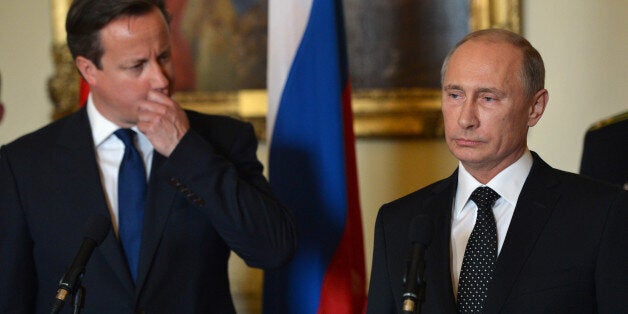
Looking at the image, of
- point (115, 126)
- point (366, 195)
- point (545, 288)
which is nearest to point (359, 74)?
point (366, 195)

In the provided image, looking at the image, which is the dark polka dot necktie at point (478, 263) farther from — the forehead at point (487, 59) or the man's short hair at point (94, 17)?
the man's short hair at point (94, 17)

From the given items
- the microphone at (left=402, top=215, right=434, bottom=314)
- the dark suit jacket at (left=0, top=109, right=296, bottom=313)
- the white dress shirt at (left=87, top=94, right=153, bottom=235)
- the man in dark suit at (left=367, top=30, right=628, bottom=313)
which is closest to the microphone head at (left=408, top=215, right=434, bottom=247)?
the microphone at (left=402, top=215, right=434, bottom=314)

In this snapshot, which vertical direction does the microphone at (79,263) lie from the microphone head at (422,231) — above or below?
below

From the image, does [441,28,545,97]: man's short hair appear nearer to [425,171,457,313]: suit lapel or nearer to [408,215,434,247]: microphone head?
[425,171,457,313]: suit lapel

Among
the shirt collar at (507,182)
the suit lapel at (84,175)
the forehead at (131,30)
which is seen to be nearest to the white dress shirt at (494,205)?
the shirt collar at (507,182)

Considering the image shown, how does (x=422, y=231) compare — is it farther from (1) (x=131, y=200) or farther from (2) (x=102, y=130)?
(2) (x=102, y=130)

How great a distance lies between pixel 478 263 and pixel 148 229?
3.20ft

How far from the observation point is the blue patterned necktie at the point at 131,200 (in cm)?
277

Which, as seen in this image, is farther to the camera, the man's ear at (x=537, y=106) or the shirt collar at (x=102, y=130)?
the shirt collar at (x=102, y=130)

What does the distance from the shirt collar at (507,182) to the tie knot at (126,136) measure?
1010 millimetres

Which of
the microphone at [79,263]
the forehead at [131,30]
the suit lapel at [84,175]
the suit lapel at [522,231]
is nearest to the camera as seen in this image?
the microphone at [79,263]

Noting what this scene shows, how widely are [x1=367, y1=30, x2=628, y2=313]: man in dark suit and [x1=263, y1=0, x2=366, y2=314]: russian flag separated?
3.35 feet

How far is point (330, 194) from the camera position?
11.5 ft

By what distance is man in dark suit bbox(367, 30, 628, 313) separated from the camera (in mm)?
2160
